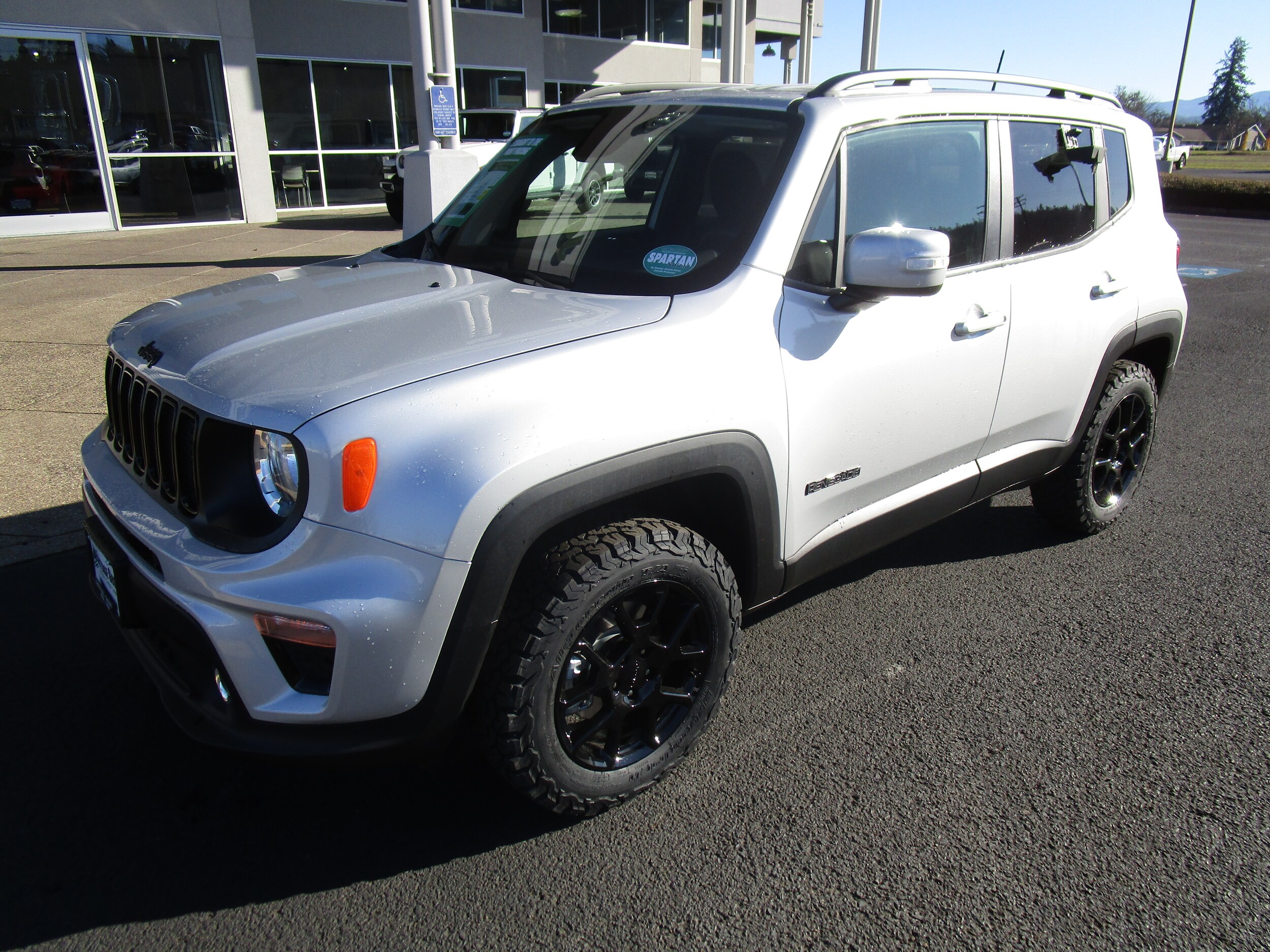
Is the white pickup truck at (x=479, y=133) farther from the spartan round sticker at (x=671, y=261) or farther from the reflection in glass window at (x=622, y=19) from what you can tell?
the spartan round sticker at (x=671, y=261)

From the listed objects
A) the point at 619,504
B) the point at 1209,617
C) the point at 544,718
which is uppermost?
the point at 619,504

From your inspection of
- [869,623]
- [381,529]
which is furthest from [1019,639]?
[381,529]

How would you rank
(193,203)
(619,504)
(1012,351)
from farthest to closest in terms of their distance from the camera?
(193,203) < (1012,351) < (619,504)

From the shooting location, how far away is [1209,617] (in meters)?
3.56

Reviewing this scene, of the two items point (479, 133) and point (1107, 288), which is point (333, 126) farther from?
point (1107, 288)

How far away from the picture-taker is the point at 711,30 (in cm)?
2919

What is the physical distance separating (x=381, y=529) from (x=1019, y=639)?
249 cm

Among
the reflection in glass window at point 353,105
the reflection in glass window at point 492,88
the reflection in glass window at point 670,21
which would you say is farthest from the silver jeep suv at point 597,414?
the reflection in glass window at point 670,21

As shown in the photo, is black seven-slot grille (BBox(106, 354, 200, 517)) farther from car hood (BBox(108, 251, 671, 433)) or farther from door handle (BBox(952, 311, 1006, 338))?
door handle (BBox(952, 311, 1006, 338))

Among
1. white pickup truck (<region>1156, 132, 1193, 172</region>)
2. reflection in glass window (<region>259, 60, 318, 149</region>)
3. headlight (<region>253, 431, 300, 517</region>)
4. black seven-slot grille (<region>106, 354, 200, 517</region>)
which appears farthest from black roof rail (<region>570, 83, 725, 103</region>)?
white pickup truck (<region>1156, 132, 1193, 172</region>)

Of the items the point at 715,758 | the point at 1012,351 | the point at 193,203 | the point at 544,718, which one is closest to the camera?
the point at 544,718

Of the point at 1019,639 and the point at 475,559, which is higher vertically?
the point at 475,559

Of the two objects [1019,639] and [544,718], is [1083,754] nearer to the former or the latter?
[1019,639]

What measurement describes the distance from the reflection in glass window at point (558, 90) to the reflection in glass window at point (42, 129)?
1136 cm
